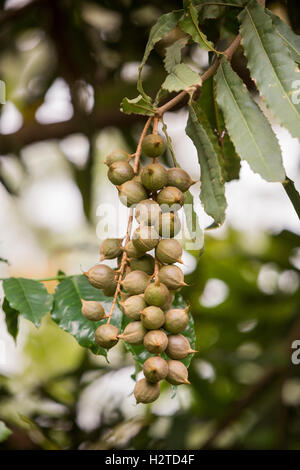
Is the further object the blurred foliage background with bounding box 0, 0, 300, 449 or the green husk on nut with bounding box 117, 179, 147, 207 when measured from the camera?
the blurred foliage background with bounding box 0, 0, 300, 449

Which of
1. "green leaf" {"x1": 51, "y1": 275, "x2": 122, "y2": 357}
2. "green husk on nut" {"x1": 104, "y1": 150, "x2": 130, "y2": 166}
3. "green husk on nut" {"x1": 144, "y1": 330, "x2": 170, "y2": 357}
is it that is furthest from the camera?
"green leaf" {"x1": 51, "y1": 275, "x2": 122, "y2": 357}

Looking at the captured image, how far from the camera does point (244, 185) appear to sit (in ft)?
7.93

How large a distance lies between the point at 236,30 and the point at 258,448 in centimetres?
131

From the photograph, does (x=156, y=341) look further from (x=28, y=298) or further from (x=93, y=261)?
(x=93, y=261)

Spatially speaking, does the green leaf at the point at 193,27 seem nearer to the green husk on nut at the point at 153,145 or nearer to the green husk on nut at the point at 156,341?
the green husk on nut at the point at 153,145

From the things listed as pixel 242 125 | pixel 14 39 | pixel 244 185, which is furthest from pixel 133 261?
pixel 244 185

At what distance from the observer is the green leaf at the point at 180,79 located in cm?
71

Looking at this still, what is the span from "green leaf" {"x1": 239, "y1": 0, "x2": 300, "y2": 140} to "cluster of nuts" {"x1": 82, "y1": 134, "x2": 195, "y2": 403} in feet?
0.51

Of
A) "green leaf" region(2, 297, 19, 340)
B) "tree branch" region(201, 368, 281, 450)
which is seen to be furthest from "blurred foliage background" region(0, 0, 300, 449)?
"green leaf" region(2, 297, 19, 340)

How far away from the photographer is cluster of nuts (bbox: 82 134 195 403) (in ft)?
2.22

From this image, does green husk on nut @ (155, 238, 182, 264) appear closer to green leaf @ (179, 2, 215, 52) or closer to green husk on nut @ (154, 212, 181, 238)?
green husk on nut @ (154, 212, 181, 238)

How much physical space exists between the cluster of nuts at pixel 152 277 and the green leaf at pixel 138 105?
0.13ft

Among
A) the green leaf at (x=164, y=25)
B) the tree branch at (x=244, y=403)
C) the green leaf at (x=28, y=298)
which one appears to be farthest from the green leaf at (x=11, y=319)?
the tree branch at (x=244, y=403)

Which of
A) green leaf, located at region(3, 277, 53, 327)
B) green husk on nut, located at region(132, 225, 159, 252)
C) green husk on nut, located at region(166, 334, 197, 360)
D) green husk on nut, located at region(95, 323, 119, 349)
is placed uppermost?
green husk on nut, located at region(132, 225, 159, 252)
